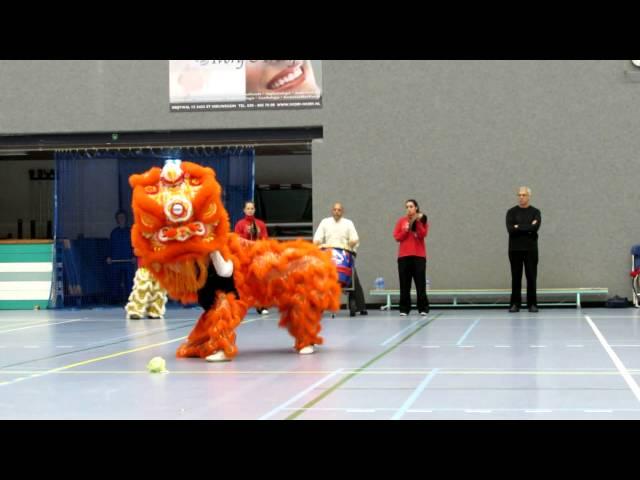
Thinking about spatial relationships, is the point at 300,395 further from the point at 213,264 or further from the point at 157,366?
the point at 213,264

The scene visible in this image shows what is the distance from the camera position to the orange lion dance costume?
8211 mm

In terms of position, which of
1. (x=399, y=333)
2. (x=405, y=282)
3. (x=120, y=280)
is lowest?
(x=399, y=333)

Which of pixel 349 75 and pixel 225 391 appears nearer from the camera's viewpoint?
pixel 225 391

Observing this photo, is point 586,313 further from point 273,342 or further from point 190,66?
point 190,66

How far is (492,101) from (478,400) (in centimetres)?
1139

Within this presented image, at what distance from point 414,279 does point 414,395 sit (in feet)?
28.7

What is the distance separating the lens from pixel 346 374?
24.9 ft

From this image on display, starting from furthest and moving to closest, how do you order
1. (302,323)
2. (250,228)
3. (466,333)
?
(250,228) → (466,333) → (302,323)

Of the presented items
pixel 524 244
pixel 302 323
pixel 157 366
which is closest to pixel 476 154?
pixel 524 244

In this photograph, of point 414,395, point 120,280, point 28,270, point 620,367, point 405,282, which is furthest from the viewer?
point 120,280

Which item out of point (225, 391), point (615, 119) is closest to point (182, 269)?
point (225, 391)

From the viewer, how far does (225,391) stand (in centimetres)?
672

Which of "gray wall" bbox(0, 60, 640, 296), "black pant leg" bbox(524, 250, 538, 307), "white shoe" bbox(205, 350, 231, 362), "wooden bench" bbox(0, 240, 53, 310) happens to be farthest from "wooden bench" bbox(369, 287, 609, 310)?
"white shoe" bbox(205, 350, 231, 362)

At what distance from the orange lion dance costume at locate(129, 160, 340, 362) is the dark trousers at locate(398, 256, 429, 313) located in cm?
569
